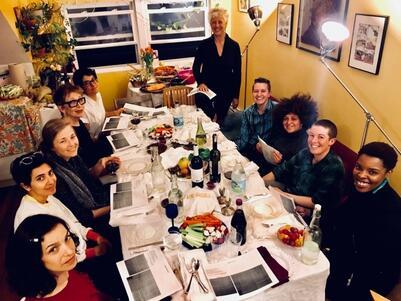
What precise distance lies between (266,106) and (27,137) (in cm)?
247

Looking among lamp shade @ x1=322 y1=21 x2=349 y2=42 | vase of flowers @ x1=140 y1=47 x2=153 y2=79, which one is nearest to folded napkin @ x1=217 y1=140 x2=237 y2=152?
lamp shade @ x1=322 y1=21 x2=349 y2=42

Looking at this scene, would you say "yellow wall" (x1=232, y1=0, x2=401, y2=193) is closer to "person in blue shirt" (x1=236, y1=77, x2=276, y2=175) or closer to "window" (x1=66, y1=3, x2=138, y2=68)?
"person in blue shirt" (x1=236, y1=77, x2=276, y2=175)

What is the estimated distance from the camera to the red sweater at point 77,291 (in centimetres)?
127

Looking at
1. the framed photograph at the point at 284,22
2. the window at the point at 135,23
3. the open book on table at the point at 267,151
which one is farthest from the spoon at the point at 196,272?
the window at the point at 135,23

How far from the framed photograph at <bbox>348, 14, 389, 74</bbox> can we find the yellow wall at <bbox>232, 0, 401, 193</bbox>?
40 mm

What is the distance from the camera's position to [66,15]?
4.46 m

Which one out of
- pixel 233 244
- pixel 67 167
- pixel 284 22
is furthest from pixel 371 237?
pixel 284 22

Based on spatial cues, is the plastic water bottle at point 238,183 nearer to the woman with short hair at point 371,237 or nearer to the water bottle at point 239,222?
the water bottle at point 239,222

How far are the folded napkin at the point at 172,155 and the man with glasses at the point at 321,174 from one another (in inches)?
29.8

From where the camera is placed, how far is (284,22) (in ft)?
11.5

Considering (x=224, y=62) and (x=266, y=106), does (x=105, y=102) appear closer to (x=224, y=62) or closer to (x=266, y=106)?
(x=224, y=62)

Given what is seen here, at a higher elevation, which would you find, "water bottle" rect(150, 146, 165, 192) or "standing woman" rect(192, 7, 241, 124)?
"standing woman" rect(192, 7, 241, 124)

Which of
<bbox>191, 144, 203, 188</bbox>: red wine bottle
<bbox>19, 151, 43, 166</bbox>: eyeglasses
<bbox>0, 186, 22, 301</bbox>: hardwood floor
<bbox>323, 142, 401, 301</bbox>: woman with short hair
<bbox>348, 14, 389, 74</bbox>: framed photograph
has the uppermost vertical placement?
<bbox>348, 14, 389, 74</bbox>: framed photograph

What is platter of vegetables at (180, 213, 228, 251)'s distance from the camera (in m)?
1.51
